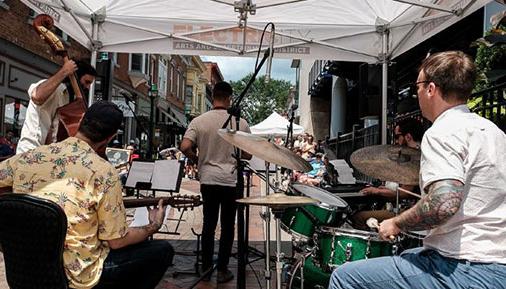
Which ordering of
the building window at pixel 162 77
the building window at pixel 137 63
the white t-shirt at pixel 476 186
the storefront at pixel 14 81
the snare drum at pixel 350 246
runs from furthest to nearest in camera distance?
the building window at pixel 162 77
the building window at pixel 137 63
the storefront at pixel 14 81
the snare drum at pixel 350 246
the white t-shirt at pixel 476 186

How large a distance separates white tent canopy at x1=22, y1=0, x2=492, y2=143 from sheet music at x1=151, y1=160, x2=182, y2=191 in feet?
6.70

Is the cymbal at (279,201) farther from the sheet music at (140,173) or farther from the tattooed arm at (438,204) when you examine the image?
the sheet music at (140,173)

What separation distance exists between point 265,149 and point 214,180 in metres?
1.73

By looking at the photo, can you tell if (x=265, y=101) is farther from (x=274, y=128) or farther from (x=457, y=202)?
(x=457, y=202)

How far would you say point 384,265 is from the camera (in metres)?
2.13

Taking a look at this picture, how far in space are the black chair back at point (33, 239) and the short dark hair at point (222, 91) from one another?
2.72 meters

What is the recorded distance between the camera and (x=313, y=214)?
339cm

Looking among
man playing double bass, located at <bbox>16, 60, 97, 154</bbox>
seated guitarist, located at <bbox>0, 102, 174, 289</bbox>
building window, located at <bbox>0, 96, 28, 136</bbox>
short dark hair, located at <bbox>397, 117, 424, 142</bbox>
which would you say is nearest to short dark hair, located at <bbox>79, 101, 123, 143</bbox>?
seated guitarist, located at <bbox>0, 102, 174, 289</bbox>

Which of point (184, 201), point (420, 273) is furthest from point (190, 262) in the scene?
point (420, 273)

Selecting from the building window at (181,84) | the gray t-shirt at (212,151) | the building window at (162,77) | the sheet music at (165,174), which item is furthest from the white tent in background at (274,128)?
the building window at (181,84)

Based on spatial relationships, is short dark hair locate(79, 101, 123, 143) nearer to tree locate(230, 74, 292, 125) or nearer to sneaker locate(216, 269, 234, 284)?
sneaker locate(216, 269, 234, 284)

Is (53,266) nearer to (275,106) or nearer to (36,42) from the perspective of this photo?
(36,42)

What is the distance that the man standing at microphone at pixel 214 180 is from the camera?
4.60 m

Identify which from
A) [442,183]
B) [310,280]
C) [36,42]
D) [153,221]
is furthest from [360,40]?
[36,42]
